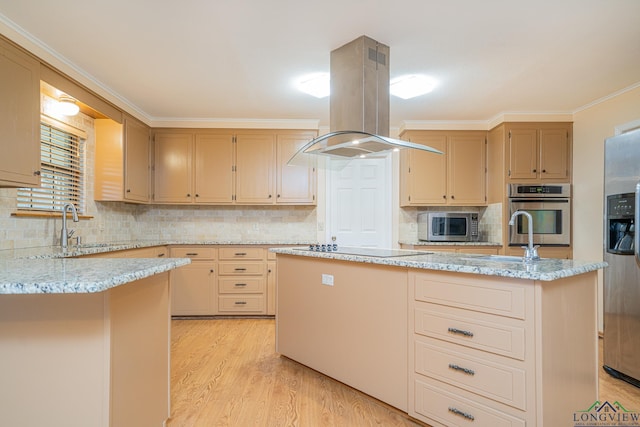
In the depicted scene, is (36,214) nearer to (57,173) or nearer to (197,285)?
(57,173)

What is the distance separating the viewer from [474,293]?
165cm

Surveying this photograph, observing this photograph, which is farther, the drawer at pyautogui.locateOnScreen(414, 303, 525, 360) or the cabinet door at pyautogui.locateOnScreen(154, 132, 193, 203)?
the cabinet door at pyautogui.locateOnScreen(154, 132, 193, 203)

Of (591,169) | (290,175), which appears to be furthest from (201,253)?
(591,169)

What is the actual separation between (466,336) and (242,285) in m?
2.81

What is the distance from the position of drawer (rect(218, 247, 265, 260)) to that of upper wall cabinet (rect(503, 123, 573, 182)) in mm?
2978

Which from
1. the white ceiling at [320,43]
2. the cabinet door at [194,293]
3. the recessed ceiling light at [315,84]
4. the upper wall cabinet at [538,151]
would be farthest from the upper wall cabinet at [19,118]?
the upper wall cabinet at [538,151]

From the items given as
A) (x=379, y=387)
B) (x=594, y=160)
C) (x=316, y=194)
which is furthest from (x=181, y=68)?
(x=594, y=160)

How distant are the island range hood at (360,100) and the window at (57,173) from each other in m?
2.25

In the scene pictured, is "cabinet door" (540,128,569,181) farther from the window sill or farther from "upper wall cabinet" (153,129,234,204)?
the window sill

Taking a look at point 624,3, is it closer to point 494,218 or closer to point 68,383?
point 494,218

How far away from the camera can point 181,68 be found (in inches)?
113

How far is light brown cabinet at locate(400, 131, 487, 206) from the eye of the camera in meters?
4.24

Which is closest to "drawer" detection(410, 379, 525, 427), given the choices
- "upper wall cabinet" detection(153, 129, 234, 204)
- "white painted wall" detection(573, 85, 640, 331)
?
"white painted wall" detection(573, 85, 640, 331)

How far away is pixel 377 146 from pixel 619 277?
6.61 ft
